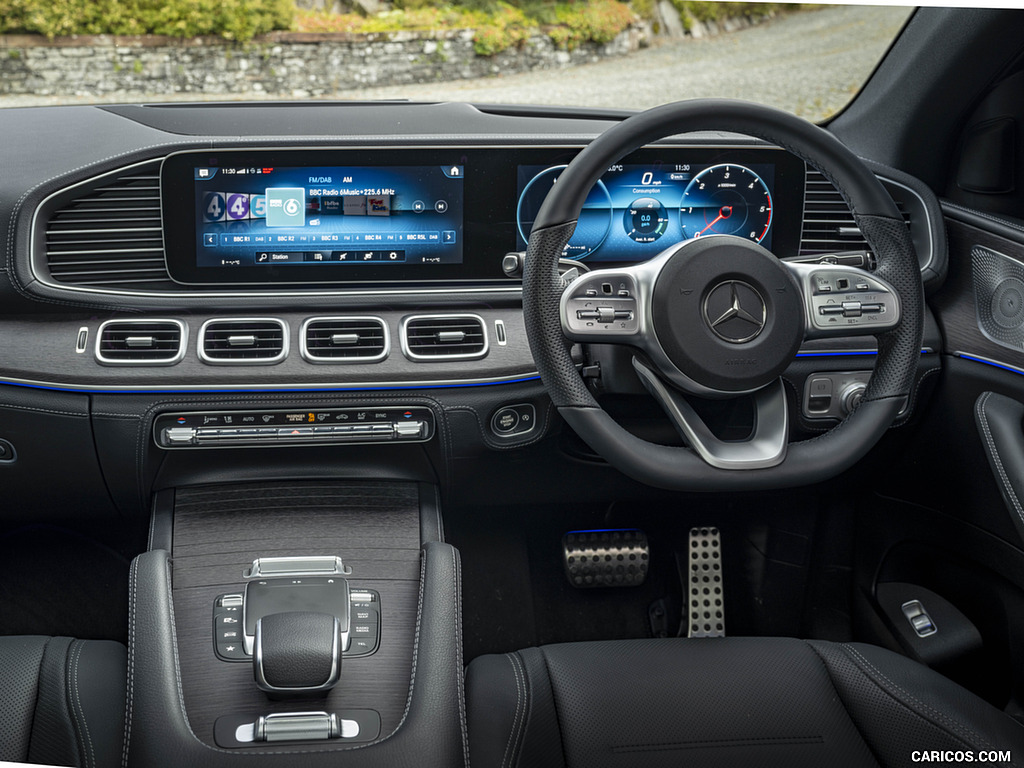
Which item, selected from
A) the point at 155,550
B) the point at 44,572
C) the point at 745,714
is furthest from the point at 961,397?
the point at 44,572

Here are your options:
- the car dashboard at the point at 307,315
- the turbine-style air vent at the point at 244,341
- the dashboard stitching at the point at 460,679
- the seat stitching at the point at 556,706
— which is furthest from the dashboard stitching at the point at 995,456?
the turbine-style air vent at the point at 244,341

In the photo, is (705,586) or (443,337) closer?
(443,337)

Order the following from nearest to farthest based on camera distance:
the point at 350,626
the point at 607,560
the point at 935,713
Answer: the point at 935,713 < the point at 350,626 < the point at 607,560

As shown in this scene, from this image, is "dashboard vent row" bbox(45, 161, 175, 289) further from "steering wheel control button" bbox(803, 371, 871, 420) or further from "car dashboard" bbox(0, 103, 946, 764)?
"steering wheel control button" bbox(803, 371, 871, 420)

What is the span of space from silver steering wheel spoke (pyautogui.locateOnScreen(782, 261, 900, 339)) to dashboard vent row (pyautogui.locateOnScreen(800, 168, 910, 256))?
55 cm

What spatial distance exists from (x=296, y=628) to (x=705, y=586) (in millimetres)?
1272

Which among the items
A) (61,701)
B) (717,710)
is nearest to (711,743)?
(717,710)

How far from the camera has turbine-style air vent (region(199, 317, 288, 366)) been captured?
1.96 m

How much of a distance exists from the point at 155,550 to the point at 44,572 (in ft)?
2.26

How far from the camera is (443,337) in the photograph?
6.68 ft

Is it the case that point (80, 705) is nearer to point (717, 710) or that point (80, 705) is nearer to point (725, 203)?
point (717, 710)

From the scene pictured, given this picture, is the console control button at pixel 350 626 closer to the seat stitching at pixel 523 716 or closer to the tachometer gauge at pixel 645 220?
the seat stitching at pixel 523 716

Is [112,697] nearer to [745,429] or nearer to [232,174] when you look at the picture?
[232,174]

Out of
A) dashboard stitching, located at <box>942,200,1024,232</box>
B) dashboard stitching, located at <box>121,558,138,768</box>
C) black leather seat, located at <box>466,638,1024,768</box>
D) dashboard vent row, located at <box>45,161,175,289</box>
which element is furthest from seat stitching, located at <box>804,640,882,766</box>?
dashboard vent row, located at <box>45,161,175,289</box>
